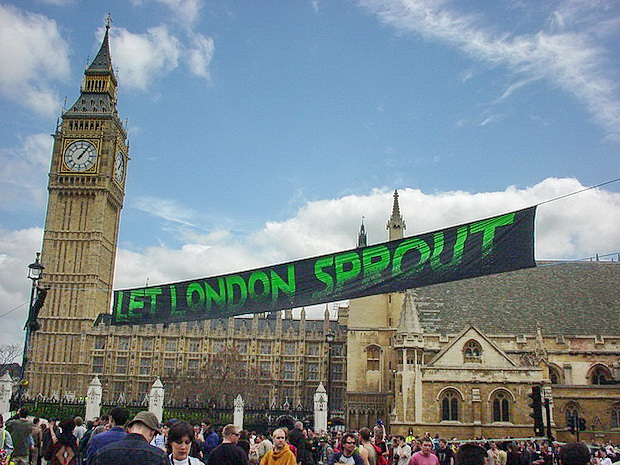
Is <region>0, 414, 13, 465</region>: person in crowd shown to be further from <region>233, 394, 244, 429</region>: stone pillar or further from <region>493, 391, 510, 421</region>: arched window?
<region>493, 391, 510, 421</region>: arched window

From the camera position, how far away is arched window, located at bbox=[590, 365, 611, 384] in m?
37.0

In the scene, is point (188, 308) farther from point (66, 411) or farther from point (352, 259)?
point (66, 411)

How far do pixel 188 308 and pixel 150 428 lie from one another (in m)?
9.40

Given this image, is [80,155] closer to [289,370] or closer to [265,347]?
[265,347]

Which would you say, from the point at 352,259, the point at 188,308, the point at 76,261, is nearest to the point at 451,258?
the point at 352,259

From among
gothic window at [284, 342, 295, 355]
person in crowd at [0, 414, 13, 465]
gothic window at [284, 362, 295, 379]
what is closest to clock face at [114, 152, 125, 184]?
gothic window at [284, 342, 295, 355]

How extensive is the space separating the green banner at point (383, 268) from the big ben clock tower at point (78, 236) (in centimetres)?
6097

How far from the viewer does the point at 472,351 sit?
112ft

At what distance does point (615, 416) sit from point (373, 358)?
15.2 metres

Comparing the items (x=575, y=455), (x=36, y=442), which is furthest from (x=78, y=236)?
(x=575, y=455)

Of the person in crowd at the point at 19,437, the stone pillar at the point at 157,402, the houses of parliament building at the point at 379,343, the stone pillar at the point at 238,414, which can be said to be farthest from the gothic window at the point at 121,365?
the person in crowd at the point at 19,437

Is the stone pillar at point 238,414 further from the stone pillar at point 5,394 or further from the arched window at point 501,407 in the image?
the arched window at point 501,407

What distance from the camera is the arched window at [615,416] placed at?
33.1m

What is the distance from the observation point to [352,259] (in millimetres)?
12102
